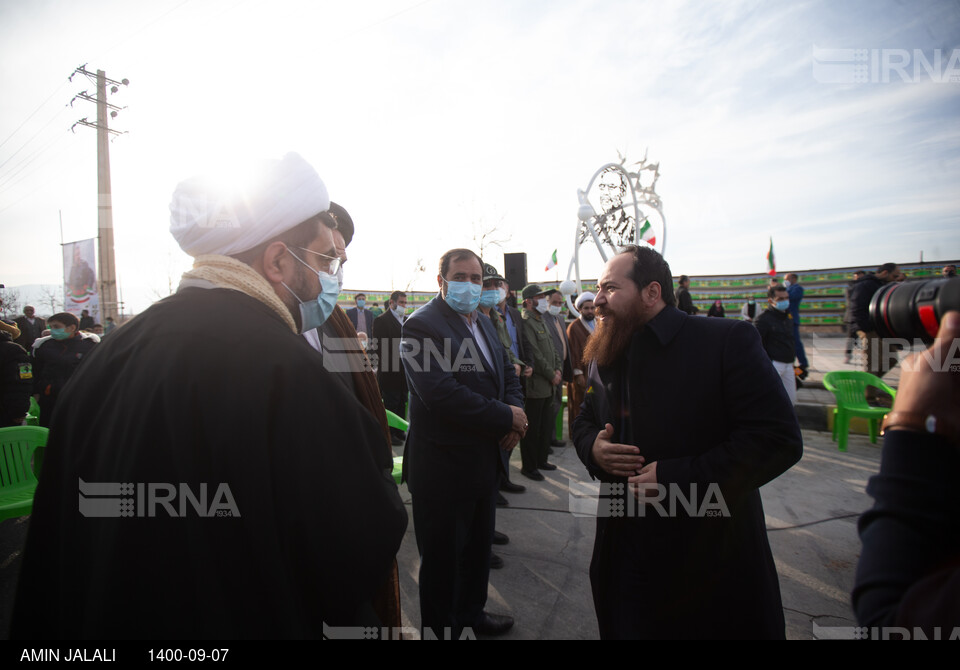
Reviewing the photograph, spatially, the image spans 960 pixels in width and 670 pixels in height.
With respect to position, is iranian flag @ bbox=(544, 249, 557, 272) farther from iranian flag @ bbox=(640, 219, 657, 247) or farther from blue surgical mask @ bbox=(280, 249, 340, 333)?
blue surgical mask @ bbox=(280, 249, 340, 333)

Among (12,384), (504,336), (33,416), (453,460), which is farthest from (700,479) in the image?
(33,416)

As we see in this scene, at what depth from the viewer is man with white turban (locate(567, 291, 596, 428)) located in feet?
21.5

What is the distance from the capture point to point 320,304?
61.2 inches

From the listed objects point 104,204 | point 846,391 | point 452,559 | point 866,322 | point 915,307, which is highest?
point 104,204

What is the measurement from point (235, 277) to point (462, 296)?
6.00 feet

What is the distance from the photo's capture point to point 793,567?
3260 mm

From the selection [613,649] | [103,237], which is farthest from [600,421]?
[103,237]

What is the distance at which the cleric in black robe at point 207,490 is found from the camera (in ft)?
3.06

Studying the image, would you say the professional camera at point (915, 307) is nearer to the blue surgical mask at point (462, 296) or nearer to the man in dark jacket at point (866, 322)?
the blue surgical mask at point (462, 296)

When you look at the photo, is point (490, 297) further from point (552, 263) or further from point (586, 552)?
point (552, 263)

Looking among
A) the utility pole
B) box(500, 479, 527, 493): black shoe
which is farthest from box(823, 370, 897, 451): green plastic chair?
the utility pole

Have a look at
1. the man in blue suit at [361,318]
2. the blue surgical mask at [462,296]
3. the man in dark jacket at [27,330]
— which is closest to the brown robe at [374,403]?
the blue surgical mask at [462,296]

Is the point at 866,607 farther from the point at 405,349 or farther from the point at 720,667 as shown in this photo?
the point at 405,349

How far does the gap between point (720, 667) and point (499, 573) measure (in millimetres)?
1881
